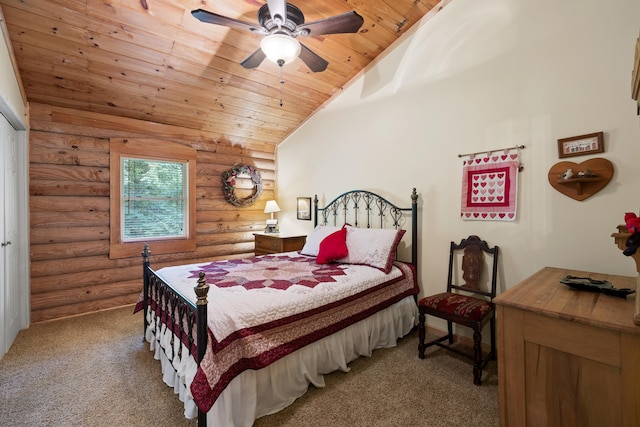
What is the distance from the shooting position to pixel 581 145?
2162 mm

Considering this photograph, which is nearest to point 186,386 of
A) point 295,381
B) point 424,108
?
point 295,381

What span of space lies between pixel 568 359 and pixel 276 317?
4.80 feet

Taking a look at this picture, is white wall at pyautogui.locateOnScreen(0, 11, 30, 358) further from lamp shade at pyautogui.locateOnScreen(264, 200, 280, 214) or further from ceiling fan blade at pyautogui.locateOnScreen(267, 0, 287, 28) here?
lamp shade at pyautogui.locateOnScreen(264, 200, 280, 214)

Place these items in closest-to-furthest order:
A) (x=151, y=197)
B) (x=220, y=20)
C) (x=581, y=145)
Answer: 1. (x=220, y=20)
2. (x=581, y=145)
3. (x=151, y=197)

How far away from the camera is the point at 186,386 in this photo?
1738mm

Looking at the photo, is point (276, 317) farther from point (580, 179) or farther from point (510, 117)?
point (510, 117)

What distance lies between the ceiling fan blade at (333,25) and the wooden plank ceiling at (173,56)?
753mm

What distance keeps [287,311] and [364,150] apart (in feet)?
7.87

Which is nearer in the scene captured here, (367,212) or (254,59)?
(254,59)

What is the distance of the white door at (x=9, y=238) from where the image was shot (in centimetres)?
253

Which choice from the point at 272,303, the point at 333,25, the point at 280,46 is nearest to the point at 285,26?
the point at 280,46

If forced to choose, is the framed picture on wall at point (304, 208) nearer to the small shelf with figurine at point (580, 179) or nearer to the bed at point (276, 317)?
the bed at point (276, 317)

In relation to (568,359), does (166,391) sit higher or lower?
lower

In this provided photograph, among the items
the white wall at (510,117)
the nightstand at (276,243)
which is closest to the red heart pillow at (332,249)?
the white wall at (510,117)
